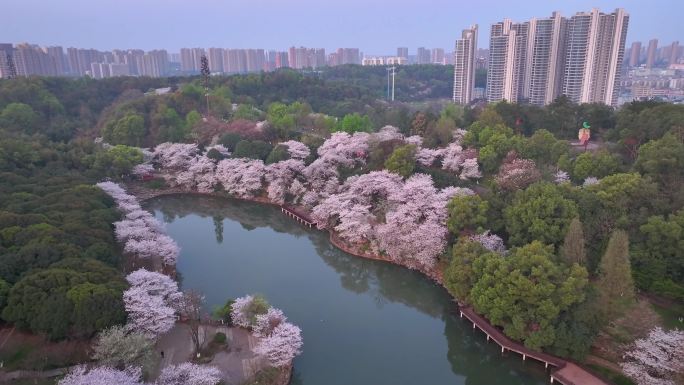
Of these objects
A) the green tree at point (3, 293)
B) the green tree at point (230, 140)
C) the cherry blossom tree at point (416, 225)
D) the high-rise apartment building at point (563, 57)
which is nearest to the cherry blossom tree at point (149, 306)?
the green tree at point (3, 293)

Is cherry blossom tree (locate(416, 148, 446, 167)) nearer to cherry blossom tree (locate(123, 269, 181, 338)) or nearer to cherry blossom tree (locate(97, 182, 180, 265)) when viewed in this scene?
cherry blossom tree (locate(97, 182, 180, 265))

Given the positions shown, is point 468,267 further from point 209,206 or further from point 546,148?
point 209,206

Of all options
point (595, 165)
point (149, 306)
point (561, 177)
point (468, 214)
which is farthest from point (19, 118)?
point (595, 165)

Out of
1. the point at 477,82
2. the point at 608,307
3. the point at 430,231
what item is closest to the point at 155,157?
the point at 430,231

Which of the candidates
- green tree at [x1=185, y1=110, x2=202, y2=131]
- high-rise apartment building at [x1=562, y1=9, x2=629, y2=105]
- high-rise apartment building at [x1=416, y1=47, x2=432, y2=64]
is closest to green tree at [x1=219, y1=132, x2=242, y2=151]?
green tree at [x1=185, y1=110, x2=202, y2=131]

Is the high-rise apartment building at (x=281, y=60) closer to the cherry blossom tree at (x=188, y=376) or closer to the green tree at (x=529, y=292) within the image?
the green tree at (x=529, y=292)

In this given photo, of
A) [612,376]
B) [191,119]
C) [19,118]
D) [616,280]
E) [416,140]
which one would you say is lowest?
[612,376]

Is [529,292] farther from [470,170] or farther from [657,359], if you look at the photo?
[470,170]
